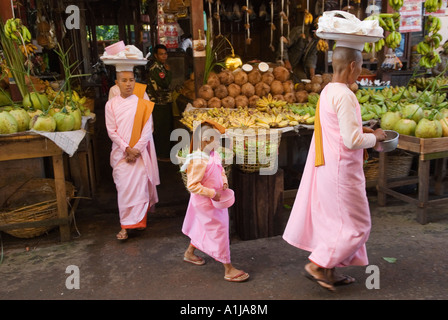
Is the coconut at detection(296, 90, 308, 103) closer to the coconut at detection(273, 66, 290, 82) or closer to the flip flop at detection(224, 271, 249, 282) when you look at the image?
the coconut at detection(273, 66, 290, 82)

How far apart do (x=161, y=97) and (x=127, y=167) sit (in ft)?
11.4

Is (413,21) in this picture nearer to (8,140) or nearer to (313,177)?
(313,177)

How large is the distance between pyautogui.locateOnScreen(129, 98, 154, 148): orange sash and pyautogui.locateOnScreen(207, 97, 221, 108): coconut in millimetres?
1365

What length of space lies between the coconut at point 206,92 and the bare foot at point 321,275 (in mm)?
3063

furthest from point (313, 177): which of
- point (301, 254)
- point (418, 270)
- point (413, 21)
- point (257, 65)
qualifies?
point (413, 21)

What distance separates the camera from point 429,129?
423 centimetres

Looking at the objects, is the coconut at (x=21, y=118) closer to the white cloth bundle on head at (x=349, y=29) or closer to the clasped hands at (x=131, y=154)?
the clasped hands at (x=131, y=154)

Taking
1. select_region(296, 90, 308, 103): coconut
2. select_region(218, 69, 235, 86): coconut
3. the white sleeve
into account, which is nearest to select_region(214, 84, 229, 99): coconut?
select_region(218, 69, 235, 86): coconut

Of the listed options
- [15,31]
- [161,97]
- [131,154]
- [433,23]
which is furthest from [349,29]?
[161,97]

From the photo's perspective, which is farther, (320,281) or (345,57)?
(320,281)

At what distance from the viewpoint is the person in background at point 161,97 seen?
23.9ft

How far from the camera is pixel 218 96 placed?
5.61 metres

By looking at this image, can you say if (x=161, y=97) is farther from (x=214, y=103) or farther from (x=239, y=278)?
(x=239, y=278)

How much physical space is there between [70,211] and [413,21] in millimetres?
5876
